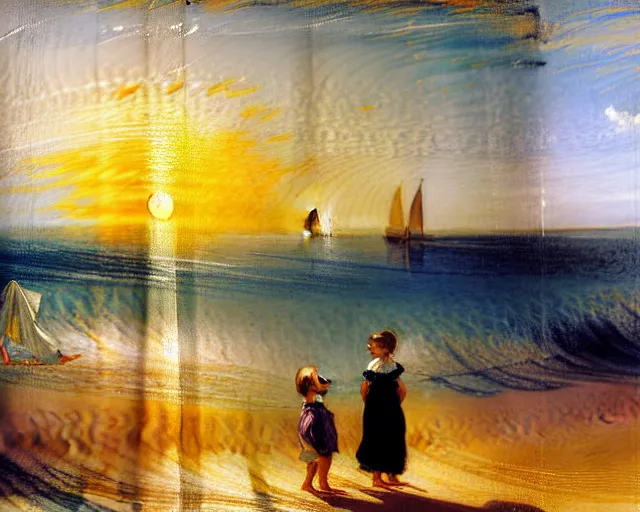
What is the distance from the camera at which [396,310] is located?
311 centimetres

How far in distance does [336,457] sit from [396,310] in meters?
0.71

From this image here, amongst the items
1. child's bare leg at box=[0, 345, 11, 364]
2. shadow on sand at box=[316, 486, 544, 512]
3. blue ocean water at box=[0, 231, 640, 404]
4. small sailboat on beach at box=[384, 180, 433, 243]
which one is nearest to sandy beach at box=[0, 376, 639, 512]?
shadow on sand at box=[316, 486, 544, 512]

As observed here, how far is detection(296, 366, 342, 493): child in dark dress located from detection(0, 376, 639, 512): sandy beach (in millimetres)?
43

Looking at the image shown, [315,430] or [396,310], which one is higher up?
[396,310]

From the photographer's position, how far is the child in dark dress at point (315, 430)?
3078 millimetres

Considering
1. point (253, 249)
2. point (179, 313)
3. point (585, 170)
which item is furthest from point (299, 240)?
point (585, 170)

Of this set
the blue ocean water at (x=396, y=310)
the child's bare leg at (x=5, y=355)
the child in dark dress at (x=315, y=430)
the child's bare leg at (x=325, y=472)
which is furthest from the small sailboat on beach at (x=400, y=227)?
the child's bare leg at (x=5, y=355)

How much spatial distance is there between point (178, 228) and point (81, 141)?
24.4 inches

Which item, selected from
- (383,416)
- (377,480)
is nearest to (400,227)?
(383,416)

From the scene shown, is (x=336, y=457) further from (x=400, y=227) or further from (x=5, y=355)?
(x=5, y=355)

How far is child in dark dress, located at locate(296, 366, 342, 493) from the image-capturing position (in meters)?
3.08

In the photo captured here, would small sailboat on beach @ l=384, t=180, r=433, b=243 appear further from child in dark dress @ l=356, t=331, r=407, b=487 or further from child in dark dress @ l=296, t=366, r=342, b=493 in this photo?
child in dark dress @ l=296, t=366, r=342, b=493

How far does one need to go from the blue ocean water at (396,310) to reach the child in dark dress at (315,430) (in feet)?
0.25

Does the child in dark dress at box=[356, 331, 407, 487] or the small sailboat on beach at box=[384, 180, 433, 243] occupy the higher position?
the small sailboat on beach at box=[384, 180, 433, 243]
